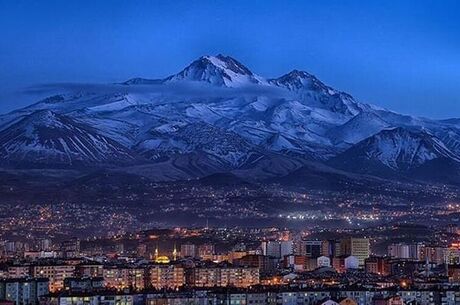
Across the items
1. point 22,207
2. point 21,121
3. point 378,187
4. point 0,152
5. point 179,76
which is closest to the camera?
point 22,207

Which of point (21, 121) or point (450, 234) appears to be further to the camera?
point (21, 121)

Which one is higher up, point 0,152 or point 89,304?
point 0,152

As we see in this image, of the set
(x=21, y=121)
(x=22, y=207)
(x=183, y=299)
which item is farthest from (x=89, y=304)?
(x=21, y=121)

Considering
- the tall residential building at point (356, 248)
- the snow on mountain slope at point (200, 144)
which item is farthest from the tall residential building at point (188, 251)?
the snow on mountain slope at point (200, 144)

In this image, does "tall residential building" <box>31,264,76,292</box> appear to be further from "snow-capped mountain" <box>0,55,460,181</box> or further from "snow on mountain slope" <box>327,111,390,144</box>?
"snow on mountain slope" <box>327,111,390,144</box>

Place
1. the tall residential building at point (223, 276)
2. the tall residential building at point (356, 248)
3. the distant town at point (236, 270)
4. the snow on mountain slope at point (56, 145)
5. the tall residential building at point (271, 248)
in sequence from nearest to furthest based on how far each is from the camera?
the distant town at point (236, 270), the tall residential building at point (223, 276), the tall residential building at point (356, 248), the tall residential building at point (271, 248), the snow on mountain slope at point (56, 145)

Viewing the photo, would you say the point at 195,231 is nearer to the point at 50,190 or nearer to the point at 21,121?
the point at 50,190

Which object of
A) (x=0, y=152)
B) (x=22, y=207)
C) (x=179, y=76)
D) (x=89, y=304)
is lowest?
(x=89, y=304)

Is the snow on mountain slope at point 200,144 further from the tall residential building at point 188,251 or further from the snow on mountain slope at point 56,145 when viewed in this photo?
the tall residential building at point 188,251
